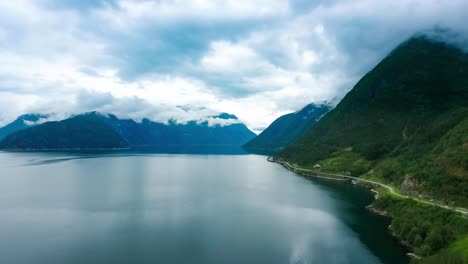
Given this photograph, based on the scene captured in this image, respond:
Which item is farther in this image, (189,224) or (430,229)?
(189,224)

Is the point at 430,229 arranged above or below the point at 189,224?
above

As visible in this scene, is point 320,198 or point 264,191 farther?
point 264,191

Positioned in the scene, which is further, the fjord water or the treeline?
the fjord water

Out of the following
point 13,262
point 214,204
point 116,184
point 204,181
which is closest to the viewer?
point 13,262

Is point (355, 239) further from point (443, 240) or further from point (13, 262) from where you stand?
point (13, 262)

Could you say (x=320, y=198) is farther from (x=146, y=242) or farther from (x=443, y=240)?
(x=146, y=242)

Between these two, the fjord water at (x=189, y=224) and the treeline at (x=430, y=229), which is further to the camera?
the fjord water at (x=189, y=224)

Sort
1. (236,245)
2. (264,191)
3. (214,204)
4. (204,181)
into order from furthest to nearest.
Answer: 1. (204,181)
2. (264,191)
3. (214,204)
4. (236,245)

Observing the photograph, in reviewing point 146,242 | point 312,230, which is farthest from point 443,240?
point 146,242
